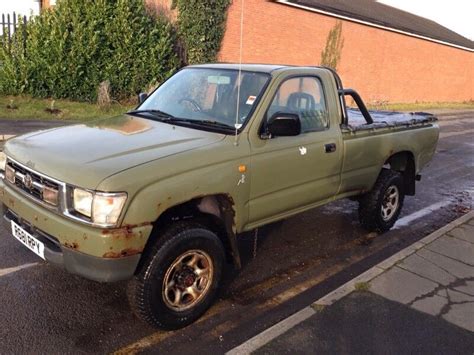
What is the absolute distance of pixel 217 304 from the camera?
3.84 metres

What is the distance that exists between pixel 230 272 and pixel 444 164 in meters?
7.72

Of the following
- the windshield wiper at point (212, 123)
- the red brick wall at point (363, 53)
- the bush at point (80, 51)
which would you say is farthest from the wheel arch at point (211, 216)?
the red brick wall at point (363, 53)

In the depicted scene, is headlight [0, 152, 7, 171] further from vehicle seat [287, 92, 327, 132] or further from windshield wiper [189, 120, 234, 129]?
vehicle seat [287, 92, 327, 132]

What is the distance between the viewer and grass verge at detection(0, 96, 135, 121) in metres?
12.6

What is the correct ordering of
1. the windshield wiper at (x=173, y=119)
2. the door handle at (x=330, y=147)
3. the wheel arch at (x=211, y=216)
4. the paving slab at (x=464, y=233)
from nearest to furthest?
the wheel arch at (x=211, y=216) → the windshield wiper at (x=173, y=119) → the door handle at (x=330, y=147) → the paving slab at (x=464, y=233)

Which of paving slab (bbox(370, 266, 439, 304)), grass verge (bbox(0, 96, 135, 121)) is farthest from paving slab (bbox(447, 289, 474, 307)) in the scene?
grass verge (bbox(0, 96, 135, 121))

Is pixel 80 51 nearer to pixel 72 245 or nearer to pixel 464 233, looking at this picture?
pixel 464 233

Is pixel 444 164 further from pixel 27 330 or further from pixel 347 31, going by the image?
pixel 347 31

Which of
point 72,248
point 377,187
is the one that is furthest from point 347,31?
point 72,248

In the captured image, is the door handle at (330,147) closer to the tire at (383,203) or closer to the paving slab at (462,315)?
the tire at (383,203)

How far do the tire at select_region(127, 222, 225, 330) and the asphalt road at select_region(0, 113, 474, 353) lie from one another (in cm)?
16

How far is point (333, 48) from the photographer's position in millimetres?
23406

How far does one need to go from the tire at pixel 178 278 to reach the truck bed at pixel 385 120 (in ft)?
7.41

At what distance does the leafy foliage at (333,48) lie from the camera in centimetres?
2297
